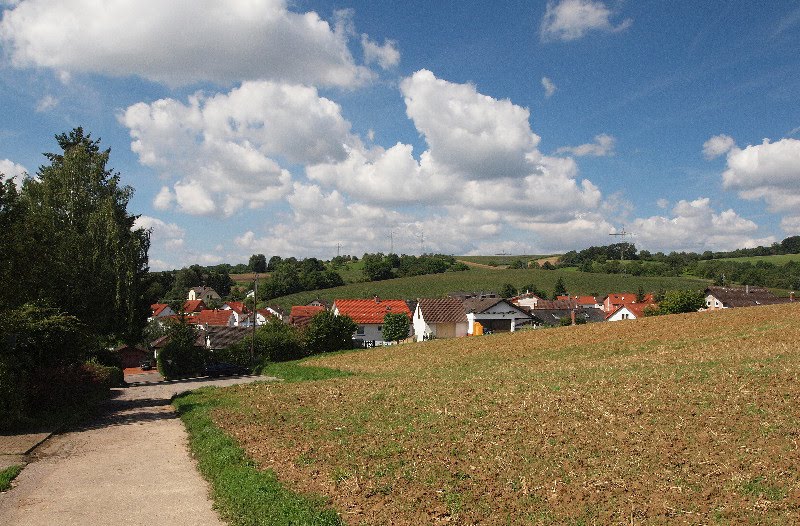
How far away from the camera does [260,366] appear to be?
44.0 m

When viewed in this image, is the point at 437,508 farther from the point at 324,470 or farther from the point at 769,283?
the point at 769,283

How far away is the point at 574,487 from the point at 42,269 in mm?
21225

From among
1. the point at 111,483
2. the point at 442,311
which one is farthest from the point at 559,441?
the point at 442,311

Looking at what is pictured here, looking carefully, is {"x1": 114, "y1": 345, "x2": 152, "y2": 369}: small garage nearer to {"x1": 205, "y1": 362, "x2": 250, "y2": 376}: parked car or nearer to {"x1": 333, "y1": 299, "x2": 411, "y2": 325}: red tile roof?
{"x1": 205, "y1": 362, "x2": 250, "y2": 376}: parked car

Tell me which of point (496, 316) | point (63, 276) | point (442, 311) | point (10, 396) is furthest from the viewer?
point (496, 316)

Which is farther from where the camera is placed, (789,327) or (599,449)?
(789,327)

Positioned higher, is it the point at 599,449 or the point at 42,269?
the point at 42,269

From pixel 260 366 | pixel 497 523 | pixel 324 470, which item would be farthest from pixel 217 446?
pixel 260 366

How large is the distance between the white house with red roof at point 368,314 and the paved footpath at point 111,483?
4723cm

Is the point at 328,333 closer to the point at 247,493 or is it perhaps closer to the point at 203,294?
the point at 247,493

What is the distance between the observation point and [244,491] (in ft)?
33.0

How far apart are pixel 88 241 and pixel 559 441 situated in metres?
24.3

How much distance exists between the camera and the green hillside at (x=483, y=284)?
116 m

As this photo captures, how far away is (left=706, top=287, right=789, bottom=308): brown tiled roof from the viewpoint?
7750 cm
